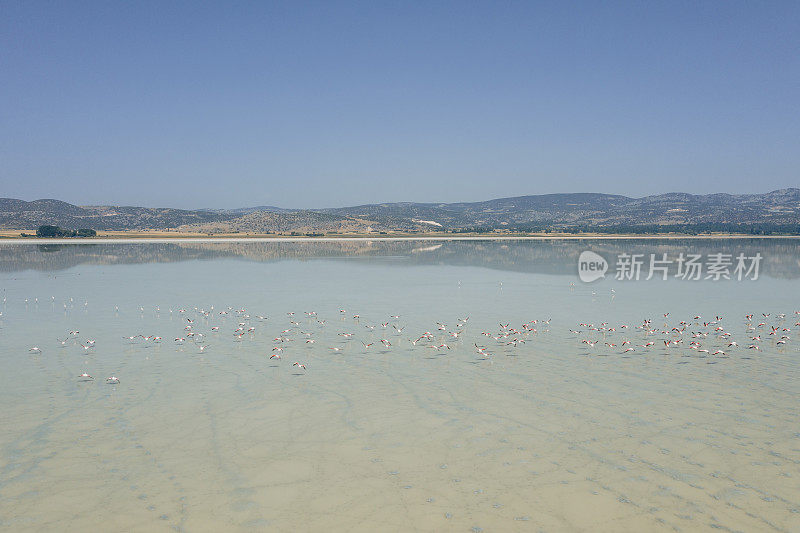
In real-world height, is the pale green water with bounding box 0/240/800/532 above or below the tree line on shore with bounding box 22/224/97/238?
below

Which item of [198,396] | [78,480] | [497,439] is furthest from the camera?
[198,396]

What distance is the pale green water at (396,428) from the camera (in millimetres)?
7910

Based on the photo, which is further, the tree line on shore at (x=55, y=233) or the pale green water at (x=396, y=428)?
the tree line on shore at (x=55, y=233)

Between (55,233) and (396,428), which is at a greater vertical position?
(55,233)

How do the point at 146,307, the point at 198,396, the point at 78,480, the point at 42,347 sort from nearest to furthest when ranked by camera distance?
the point at 78,480
the point at 198,396
the point at 42,347
the point at 146,307

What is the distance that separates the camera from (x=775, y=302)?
2705 cm

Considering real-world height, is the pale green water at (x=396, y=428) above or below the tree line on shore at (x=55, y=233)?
below

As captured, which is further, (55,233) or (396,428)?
(55,233)

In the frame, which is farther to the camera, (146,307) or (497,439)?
(146,307)

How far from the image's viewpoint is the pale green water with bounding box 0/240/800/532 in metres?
7.91

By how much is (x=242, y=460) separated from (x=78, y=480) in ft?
8.63

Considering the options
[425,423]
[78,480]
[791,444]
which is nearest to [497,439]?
[425,423]

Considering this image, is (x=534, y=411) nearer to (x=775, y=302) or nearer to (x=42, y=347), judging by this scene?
(x=42, y=347)

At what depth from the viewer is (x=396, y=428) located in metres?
10.9
